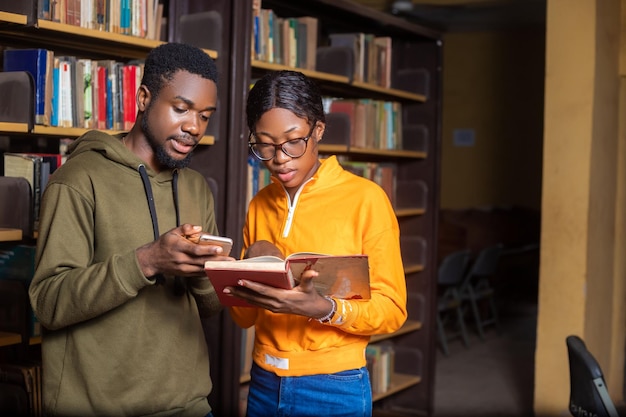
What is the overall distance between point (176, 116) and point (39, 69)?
1038mm

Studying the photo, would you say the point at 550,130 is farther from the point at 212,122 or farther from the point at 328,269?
the point at 328,269

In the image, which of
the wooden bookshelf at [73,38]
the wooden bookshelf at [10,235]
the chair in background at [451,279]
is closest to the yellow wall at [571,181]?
the chair in background at [451,279]

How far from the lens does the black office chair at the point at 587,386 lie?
2422 millimetres

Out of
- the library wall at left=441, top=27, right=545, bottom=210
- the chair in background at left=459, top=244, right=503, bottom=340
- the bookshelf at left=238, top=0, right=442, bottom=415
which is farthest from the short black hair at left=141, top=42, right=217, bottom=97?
the library wall at left=441, top=27, right=545, bottom=210

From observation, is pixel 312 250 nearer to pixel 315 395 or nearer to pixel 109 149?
pixel 315 395

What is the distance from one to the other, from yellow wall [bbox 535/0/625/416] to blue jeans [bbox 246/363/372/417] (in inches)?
112

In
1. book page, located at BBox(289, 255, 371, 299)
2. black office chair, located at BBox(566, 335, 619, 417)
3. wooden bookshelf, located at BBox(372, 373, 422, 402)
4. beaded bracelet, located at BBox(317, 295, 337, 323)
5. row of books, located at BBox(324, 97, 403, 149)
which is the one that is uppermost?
row of books, located at BBox(324, 97, 403, 149)

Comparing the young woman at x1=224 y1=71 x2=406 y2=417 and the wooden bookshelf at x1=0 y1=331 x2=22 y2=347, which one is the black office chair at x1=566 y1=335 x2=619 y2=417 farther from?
the wooden bookshelf at x1=0 y1=331 x2=22 y2=347

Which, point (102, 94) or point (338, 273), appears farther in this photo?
point (102, 94)

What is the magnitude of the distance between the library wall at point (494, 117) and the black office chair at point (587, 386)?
688 centimetres

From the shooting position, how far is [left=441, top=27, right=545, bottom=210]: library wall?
366 inches

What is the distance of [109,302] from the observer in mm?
1646

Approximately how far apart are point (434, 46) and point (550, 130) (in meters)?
0.85

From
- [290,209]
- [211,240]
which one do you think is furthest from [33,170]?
[211,240]
